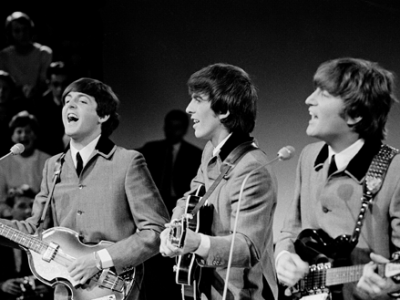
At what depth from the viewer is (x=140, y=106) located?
5930 mm

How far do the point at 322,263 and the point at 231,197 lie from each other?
770mm

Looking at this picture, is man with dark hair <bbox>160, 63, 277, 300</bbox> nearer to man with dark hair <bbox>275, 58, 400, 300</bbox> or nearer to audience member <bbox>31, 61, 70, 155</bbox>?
man with dark hair <bbox>275, 58, 400, 300</bbox>

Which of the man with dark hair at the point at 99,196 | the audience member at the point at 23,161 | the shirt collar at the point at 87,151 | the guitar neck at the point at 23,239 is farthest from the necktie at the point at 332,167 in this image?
the audience member at the point at 23,161

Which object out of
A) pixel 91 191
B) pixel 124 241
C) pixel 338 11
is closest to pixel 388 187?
pixel 124 241

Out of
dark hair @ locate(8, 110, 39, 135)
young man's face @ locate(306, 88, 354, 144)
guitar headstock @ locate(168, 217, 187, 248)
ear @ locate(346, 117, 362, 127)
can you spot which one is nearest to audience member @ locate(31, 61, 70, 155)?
dark hair @ locate(8, 110, 39, 135)

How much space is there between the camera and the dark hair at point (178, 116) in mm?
5602

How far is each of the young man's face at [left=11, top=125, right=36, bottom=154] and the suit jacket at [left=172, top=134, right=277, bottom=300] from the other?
9.93 ft

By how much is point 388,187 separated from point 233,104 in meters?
1.13

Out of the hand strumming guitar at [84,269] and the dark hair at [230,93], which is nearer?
the dark hair at [230,93]

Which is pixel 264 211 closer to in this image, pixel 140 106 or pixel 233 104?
pixel 233 104

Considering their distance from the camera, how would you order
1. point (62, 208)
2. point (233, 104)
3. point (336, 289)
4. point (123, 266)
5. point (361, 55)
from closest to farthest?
point (336, 289)
point (233, 104)
point (123, 266)
point (62, 208)
point (361, 55)

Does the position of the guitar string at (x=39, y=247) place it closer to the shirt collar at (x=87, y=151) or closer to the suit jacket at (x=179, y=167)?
the shirt collar at (x=87, y=151)

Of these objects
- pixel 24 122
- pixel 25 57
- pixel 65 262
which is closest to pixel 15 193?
Answer: pixel 24 122

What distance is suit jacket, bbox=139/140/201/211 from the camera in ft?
18.2
